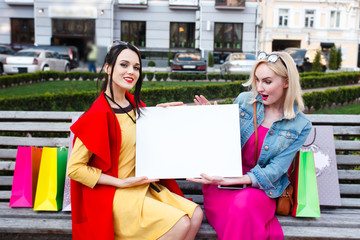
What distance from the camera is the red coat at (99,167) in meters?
2.47

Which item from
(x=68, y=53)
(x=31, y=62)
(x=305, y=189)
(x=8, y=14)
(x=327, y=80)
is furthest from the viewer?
(x=8, y=14)

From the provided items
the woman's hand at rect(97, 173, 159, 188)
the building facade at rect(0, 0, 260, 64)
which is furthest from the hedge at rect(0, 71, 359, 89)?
the building facade at rect(0, 0, 260, 64)

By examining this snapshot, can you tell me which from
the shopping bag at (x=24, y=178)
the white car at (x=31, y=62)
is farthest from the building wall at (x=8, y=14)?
the shopping bag at (x=24, y=178)

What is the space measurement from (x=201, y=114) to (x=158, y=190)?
0.62 meters

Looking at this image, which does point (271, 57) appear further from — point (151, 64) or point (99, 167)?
point (151, 64)

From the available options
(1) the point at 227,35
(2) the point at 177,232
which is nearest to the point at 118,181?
(2) the point at 177,232

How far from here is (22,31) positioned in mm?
29797

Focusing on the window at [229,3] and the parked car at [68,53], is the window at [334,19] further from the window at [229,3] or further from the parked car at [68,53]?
the parked car at [68,53]

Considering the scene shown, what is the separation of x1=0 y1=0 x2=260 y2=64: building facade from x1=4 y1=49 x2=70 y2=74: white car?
410 inches

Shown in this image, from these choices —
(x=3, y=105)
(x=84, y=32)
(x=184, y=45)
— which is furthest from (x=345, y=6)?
(x=3, y=105)

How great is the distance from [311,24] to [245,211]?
3246 cm

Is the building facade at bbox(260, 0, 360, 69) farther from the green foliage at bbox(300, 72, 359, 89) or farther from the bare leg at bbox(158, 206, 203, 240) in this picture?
the bare leg at bbox(158, 206, 203, 240)

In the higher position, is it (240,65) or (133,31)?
(133,31)

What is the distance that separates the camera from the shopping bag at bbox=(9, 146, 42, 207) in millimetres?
3135
